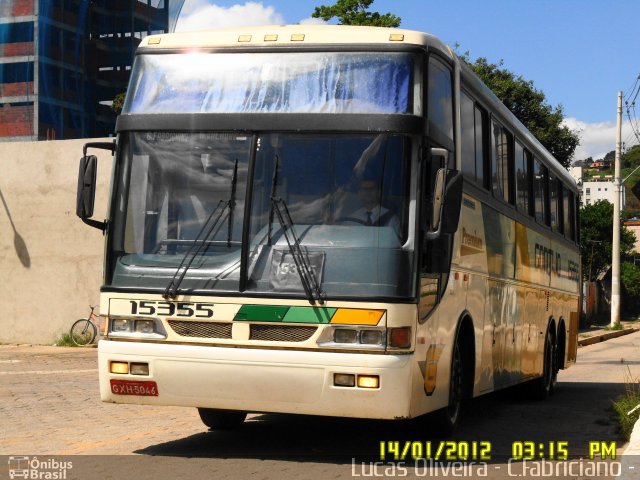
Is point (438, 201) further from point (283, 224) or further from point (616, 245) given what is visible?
point (616, 245)

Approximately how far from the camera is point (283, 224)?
28.2 feet

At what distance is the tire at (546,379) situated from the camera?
16.1 meters

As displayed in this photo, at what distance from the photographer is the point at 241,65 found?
920cm

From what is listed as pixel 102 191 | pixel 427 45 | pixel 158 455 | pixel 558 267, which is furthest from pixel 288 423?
pixel 102 191

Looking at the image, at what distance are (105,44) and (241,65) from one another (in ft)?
192

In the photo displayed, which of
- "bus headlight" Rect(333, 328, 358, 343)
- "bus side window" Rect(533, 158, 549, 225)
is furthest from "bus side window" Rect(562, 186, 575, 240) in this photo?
"bus headlight" Rect(333, 328, 358, 343)

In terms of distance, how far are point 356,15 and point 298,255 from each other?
27461mm

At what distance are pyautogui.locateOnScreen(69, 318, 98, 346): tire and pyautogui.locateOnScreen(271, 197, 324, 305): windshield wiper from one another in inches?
629

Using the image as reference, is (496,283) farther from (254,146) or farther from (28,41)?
(28,41)

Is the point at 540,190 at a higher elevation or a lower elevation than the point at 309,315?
higher

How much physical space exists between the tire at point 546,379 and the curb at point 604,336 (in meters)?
19.5

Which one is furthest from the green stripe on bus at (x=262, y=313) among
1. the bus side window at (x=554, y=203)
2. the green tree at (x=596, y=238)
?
the green tree at (x=596, y=238)

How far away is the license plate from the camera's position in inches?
341

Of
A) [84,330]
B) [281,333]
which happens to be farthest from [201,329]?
[84,330]
